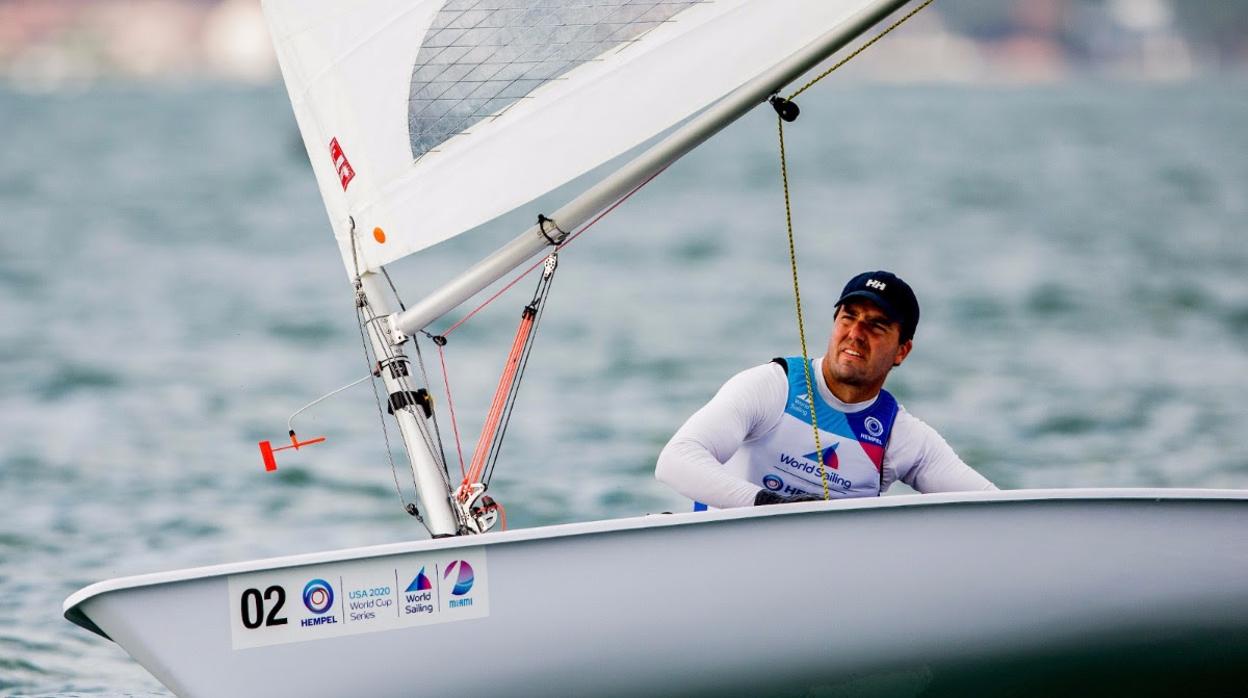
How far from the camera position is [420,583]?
3326 millimetres

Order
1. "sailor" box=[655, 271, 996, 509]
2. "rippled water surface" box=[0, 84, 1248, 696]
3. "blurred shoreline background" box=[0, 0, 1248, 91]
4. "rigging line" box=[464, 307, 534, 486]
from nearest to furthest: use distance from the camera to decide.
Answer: "sailor" box=[655, 271, 996, 509], "rigging line" box=[464, 307, 534, 486], "rippled water surface" box=[0, 84, 1248, 696], "blurred shoreline background" box=[0, 0, 1248, 91]

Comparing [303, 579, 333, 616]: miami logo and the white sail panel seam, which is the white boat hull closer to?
[303, 579, 333, 616]: miami logo

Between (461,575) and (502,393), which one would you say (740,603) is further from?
(502,393)

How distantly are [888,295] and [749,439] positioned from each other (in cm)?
42

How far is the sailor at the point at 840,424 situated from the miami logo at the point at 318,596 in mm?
683

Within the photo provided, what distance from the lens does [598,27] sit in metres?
3.79

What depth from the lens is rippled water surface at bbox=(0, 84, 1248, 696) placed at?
6793 millimetres

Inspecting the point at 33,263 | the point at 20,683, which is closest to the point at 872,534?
the point at 20,683

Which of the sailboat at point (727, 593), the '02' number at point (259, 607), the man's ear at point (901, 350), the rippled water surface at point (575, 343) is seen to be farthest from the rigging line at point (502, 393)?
the rippled water surface at point (575, 343)

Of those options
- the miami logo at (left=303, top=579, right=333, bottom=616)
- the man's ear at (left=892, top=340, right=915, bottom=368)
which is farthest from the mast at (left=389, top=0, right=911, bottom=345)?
the miami logo at (left=303, top=579, right=333, bottom=616)

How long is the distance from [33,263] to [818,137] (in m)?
22.6

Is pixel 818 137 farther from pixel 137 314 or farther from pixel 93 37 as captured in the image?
pixel 93 37

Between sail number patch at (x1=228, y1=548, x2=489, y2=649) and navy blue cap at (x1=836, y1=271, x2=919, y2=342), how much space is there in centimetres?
94

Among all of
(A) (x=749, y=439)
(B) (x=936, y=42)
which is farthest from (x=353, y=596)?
(B) (x=936, y=42)
